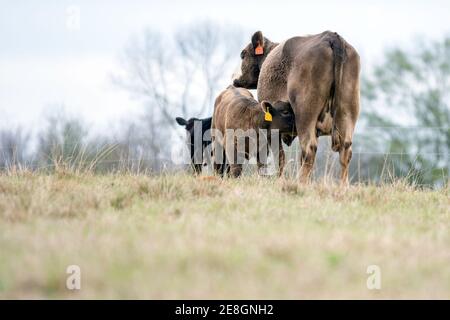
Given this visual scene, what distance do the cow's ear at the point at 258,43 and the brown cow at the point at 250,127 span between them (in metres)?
1.09

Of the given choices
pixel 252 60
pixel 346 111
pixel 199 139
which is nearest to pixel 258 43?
pixel 252 60

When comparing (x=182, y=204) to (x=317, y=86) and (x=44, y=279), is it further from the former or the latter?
(x=317, y=86)

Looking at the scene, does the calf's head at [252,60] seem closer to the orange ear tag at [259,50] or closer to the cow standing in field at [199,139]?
the orange ear tag at [259,50]

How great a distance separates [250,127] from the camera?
36.8 ft

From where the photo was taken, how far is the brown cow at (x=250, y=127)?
10.6 metres

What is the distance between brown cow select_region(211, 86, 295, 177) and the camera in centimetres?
1059

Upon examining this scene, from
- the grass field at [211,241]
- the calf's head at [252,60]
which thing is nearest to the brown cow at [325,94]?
the grass field at [211,241]

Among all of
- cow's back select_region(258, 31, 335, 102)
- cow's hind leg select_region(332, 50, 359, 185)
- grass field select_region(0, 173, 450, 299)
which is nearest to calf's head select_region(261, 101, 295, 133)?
cow's back select_region(258, 31, 335, 102)

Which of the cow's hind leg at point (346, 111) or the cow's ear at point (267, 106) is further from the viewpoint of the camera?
the cow's ear at point (267, 106)

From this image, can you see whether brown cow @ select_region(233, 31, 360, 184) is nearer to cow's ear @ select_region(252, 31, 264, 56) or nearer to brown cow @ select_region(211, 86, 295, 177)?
brown cow @ select_region(211, 86, 295, 177)

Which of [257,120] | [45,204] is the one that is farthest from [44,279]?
[257,120]

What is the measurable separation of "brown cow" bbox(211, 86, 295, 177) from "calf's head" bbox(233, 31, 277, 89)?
114 centimetres
